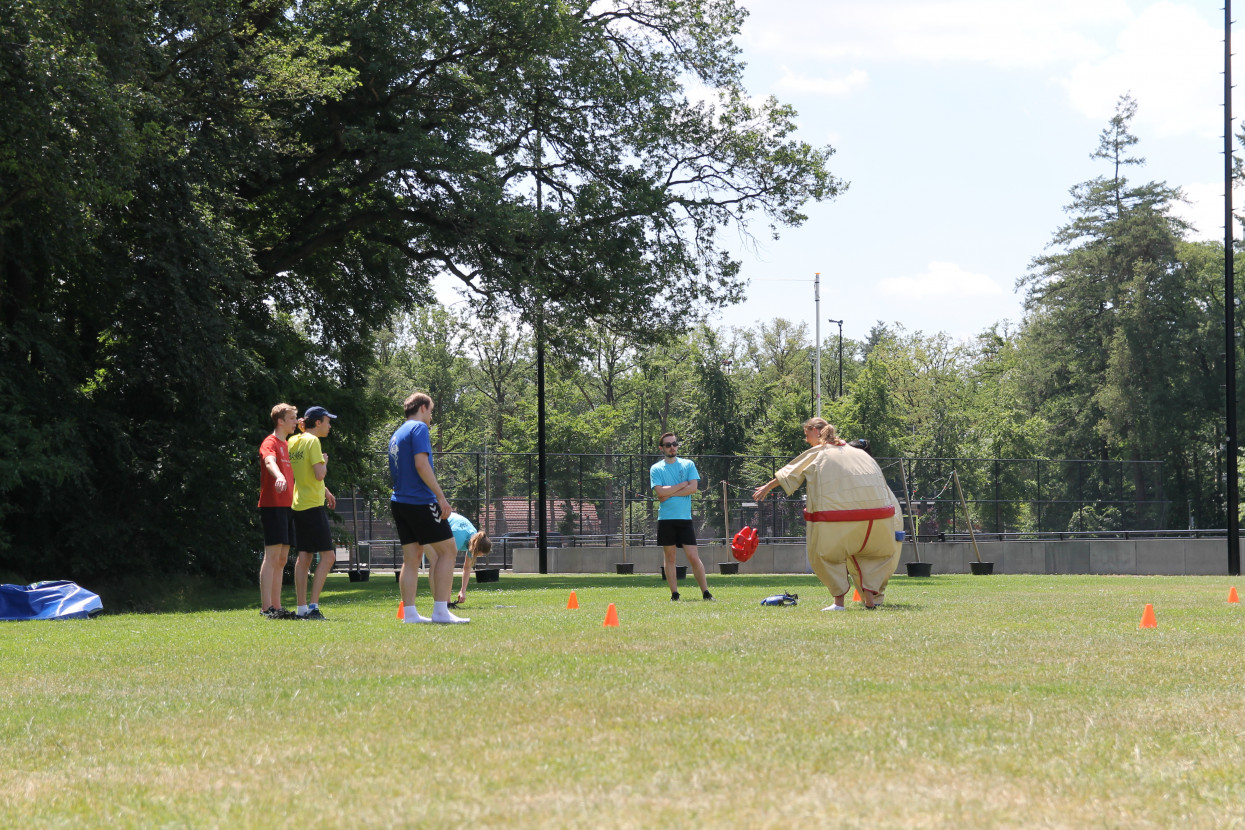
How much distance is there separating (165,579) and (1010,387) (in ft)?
206

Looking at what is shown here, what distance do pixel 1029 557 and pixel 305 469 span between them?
2806 cm

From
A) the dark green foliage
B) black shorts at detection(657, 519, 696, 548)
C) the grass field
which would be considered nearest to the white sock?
the grass field

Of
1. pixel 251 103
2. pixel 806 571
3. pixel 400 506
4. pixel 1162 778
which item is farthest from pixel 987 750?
pixel 806 571

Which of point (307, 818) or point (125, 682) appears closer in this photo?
point (307, 818)

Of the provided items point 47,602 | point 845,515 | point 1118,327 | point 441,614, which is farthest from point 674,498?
point 1118,327

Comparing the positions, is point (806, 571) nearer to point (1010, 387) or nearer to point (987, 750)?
point (987, 750)

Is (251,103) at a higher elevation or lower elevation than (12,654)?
higher

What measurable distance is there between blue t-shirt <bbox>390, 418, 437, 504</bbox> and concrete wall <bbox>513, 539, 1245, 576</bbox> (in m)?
24.0

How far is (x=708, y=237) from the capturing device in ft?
95.9

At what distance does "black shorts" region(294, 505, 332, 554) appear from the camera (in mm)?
11867

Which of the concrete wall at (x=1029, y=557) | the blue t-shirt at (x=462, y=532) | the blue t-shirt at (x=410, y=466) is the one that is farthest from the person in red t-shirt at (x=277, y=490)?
the concrete wall at (x=1029, y=557)

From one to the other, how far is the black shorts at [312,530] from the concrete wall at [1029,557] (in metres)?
23.0

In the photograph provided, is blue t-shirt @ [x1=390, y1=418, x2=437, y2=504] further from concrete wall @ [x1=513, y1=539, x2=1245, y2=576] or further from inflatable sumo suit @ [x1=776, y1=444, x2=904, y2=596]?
concrete wall @ [x1=513, y1=539, x2=1245, y2=576]

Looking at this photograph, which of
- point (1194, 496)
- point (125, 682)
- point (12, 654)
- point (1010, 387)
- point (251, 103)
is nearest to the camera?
point (125, 682)
